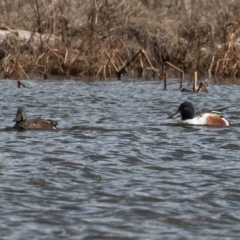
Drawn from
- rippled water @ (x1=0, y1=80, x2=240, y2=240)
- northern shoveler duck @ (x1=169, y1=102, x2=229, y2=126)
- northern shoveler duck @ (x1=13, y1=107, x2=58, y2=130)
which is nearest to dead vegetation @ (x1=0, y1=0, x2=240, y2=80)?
rippled water @ (x1=0, y1=80, x2=240, y2=240)

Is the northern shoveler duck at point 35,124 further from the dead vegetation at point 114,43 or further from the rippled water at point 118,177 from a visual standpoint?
the dead vegetation at point 114,43

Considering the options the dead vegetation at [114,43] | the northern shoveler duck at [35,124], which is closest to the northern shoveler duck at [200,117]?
the northern shoveler duck at [35,124]

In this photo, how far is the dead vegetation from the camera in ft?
73.5

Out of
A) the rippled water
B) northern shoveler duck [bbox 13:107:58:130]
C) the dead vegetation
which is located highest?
the dead vegetation

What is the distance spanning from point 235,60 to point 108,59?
306cm

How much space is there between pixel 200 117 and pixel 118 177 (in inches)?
194

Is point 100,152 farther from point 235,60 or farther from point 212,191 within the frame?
point 235,60

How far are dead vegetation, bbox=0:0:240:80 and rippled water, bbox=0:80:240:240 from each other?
678 centimetres

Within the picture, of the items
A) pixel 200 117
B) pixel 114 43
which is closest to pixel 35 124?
pixel 200 117

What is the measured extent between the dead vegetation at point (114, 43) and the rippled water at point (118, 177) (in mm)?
6777

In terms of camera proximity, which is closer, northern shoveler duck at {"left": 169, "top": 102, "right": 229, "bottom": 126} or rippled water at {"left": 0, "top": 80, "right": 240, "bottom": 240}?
rippled water at {"left": 0, "top": 80, "right": 240, "bottom": 240}

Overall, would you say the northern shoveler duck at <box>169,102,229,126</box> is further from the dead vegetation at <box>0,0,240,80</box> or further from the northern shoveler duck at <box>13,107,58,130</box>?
the dead vegetation at <box>0,0,240,80</box>

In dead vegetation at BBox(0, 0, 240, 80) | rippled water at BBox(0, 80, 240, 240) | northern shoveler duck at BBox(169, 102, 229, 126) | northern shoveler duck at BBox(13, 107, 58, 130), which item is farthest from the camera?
dead vegetation at BBox(0, 0, 240, 80)

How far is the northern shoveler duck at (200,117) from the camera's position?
1343cm
